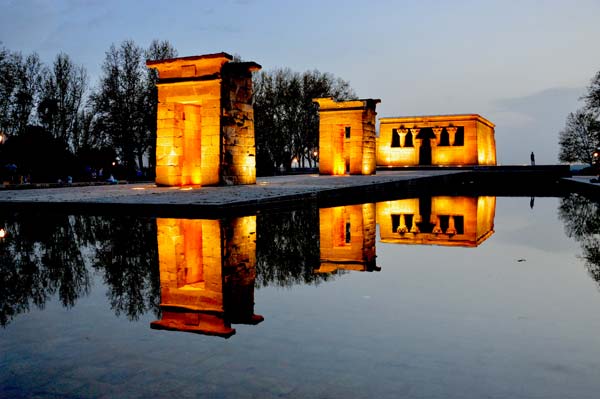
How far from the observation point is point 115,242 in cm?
665

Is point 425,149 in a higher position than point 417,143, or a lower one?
lower

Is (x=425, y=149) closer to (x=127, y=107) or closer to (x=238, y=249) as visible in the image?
(x=127, y=107)

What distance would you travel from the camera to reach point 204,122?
56.5ft

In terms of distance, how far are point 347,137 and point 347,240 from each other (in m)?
24.0

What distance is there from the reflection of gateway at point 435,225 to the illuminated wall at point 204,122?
22.5 feet

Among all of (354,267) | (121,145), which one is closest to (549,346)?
(354,267)

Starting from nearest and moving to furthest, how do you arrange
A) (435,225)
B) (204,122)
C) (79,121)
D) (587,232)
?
(587,232) < (435,225) < (204,122) < (79,121)

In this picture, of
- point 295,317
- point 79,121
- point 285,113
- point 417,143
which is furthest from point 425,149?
point 295,317

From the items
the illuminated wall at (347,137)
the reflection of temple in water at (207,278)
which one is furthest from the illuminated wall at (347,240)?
the illuminated wall at (347,137)

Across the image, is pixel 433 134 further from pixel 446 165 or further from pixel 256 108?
pixel 256 108

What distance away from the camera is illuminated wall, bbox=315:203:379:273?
536 cm

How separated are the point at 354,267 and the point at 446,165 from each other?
1610 inches

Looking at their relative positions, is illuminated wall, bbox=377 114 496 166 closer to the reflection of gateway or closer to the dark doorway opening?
the dark doorway opening

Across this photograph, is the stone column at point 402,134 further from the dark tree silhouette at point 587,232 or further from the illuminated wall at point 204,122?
the dark tree silhouette at point 587,232
